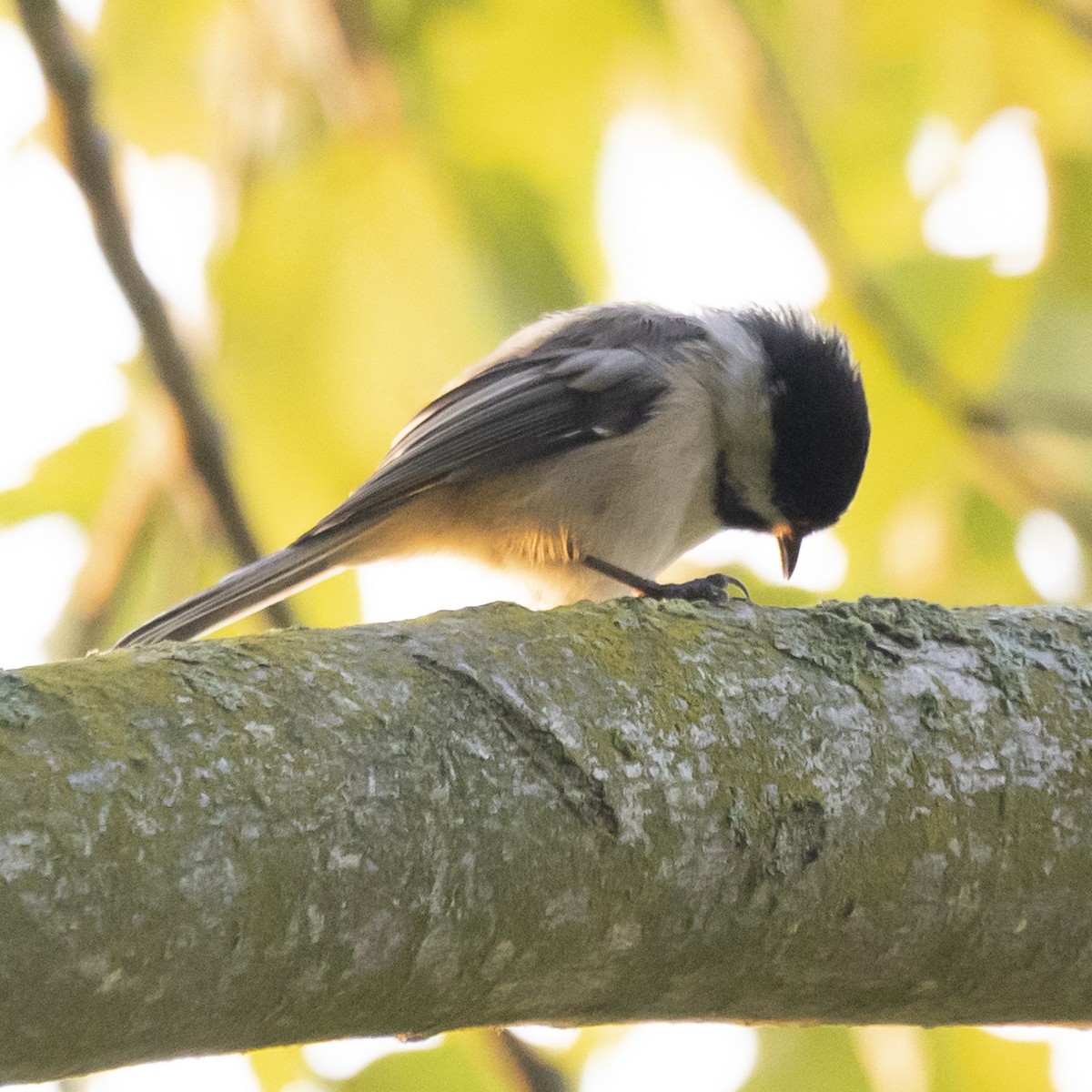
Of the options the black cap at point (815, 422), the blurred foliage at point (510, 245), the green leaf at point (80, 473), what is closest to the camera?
the blurred foliage at point (510, 245)

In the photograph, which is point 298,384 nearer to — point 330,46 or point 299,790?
point 330,46

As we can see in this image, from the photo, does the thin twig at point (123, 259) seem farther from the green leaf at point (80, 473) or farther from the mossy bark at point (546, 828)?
the mossy bark at point (546, 828)

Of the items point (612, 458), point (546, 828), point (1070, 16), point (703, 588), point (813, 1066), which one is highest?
point (1070, 16)

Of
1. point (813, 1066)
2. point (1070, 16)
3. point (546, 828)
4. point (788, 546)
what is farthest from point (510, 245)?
point (546, 828)

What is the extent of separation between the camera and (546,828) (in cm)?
138

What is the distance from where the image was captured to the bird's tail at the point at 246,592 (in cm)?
256

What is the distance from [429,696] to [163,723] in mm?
273

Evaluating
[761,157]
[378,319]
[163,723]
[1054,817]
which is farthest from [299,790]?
[761,157]

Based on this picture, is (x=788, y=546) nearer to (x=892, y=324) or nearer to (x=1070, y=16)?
(x=892, y=324)

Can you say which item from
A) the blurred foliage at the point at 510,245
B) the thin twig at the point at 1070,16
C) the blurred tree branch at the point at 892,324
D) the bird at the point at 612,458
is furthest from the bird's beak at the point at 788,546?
the thin twig at the point at 1070,16

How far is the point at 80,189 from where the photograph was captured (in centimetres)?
276

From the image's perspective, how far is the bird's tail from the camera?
256cm

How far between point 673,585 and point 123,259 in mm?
1288

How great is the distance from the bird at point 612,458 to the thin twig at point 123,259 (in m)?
0.23
